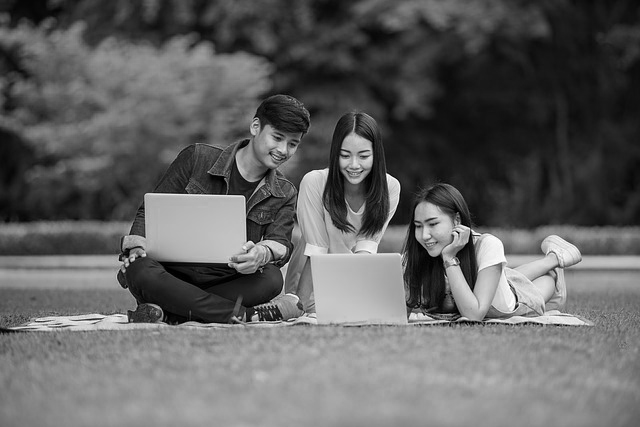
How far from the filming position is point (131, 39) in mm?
18250

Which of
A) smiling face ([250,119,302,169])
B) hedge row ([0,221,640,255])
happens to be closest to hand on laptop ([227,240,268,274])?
smiling face ([250,119,302,169])

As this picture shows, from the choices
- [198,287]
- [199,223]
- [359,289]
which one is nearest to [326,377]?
[359,289]

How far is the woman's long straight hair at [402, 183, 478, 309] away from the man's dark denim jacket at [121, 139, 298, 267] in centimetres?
72

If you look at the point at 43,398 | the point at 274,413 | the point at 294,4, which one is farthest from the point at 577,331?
the point at 294,4

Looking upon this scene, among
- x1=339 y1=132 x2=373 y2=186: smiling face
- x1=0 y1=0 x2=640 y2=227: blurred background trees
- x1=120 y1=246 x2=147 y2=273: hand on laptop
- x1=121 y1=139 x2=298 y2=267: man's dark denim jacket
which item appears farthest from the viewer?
x1=0 y1=0 x2=640 y2=227: blurred background trees

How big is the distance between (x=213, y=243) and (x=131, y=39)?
13908mm

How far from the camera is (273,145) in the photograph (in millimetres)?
5484

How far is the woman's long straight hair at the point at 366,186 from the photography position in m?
5.75

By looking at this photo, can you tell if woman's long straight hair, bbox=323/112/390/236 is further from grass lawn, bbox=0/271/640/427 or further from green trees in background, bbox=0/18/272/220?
green trees in background, bbox=0/18/272/220

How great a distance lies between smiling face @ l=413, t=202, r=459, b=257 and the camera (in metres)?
5.40

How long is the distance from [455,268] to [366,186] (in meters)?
0.94

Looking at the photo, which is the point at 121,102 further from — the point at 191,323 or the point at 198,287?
the point at 191,323

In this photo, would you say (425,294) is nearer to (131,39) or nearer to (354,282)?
(354,282)

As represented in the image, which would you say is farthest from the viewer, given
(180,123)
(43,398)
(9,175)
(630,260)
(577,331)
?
(9,175)
